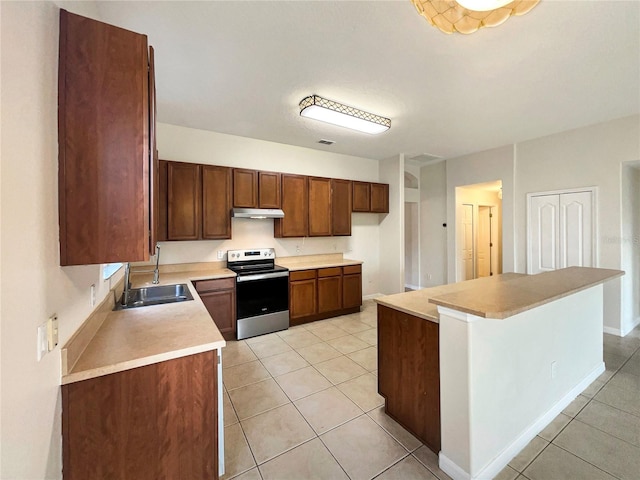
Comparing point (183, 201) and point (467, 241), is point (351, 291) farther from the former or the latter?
point (467, 241)

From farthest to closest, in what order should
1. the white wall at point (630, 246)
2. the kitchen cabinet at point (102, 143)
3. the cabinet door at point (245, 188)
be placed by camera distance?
the cabinet door at point (245, 188) < the white wall at point (630, 246) < the kitchen cabinet at point (102, 143)

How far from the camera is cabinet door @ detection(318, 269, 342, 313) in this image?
4.33 metres

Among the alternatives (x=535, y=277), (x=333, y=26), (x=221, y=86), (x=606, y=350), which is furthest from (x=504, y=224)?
(x=221, y=86)

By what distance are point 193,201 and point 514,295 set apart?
3.55 meters

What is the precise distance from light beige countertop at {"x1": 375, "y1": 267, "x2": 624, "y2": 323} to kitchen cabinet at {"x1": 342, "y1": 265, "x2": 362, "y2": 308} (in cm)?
222

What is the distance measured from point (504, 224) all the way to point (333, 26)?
4484mm

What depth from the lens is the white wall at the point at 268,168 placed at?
148 inches

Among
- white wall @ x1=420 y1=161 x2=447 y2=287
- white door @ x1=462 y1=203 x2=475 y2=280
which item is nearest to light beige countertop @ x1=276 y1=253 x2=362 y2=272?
white wall @ x1=420 y1=161 x2=447 y2=287

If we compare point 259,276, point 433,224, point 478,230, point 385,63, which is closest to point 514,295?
point 385,63

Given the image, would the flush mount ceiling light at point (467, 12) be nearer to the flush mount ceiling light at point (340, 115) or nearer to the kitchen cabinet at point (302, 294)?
the flush mount ceiling light at point (340, 115)

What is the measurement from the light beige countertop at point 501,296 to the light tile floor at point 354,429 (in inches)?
36.6

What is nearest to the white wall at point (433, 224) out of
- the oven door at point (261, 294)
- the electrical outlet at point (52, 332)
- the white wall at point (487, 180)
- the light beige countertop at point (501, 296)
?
the white wall at point (487, 180)

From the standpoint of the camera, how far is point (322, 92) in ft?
9.20

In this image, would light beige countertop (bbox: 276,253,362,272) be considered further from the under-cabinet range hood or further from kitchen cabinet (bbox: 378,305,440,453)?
kitchen cabinet (bbox: 378,305,440,453)
